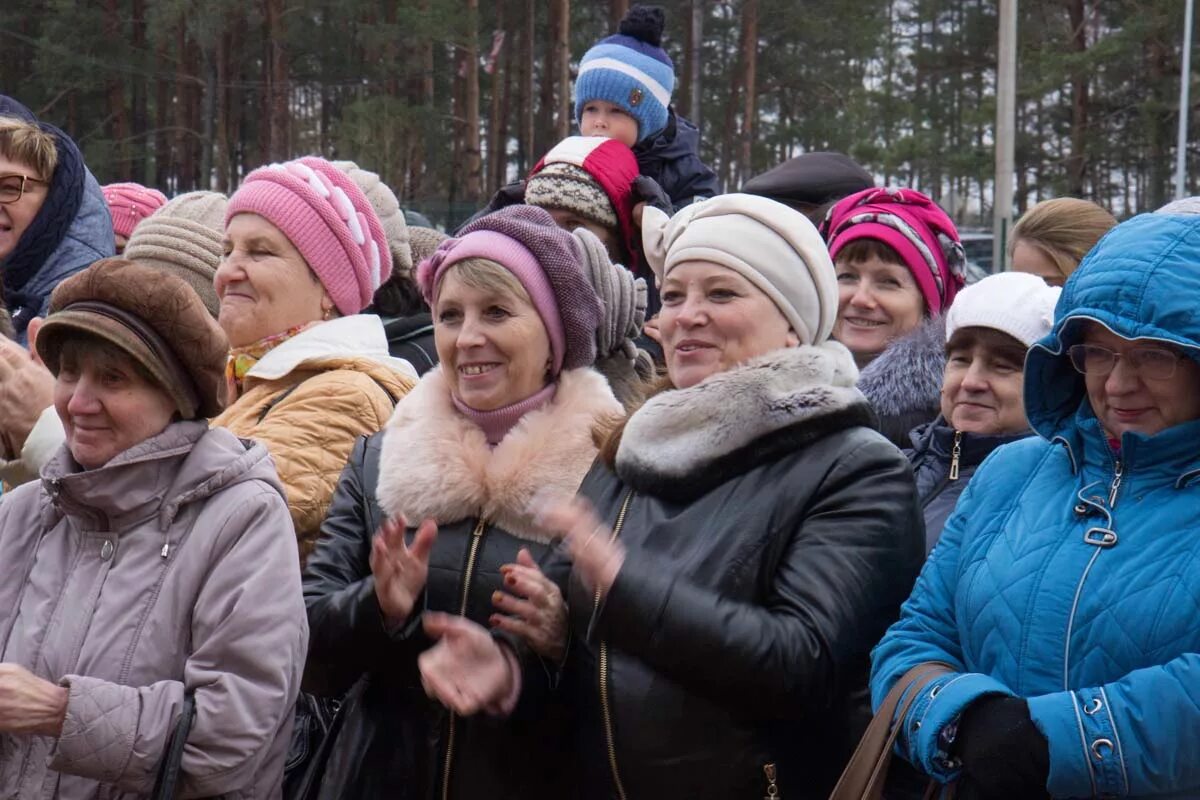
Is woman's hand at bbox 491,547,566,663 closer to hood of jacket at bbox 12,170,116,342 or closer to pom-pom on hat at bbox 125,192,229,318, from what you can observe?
pom-pom on hat at bbox 125,192,229,318

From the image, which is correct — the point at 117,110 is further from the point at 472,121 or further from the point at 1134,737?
the point at 1134,737

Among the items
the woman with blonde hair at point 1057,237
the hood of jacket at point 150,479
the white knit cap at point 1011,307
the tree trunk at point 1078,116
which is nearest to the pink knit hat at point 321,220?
the hood of jacket at point 150,479

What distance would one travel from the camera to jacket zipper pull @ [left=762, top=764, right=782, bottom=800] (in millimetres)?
2580

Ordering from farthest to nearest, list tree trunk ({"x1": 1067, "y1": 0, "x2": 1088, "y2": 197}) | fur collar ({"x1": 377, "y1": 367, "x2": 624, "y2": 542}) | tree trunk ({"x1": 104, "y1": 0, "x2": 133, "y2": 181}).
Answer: tree trunk ({"x1": 104, "y1": 0, "x2": 133, "y2": 181}) < tree trunk ({"x1": 1067, "y1": 0, "x2": 1088, "y2": 197}) < fur collar ({"x1": 377, "y1": 367, "x2": 624, "y2": 542})

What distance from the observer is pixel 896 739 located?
2459 millimetres

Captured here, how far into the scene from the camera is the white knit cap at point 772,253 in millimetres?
2967

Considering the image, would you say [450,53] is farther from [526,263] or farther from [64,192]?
[526,263]

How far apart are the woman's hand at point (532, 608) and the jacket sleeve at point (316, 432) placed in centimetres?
79

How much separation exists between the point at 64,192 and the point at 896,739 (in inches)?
145

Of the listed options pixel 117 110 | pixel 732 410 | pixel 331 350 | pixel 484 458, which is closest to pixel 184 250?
pixel 331 350

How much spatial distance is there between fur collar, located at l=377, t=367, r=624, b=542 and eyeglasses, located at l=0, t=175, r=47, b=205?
7.59ft

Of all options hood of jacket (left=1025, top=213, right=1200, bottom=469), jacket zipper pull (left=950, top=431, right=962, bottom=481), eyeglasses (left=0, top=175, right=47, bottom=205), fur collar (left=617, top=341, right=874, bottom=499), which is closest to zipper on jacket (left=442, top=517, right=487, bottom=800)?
fur collar (left=617, top=341, right=874, bottom=499)

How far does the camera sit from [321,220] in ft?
13.3

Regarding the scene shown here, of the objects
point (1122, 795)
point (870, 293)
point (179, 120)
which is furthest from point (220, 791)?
point (179, 120)
